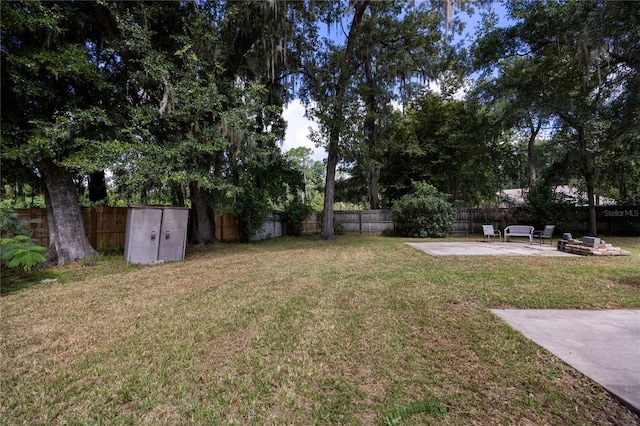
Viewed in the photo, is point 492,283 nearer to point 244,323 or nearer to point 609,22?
point 244,323

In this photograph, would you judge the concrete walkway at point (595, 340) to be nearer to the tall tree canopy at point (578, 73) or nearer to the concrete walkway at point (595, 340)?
the concrete walkway at point (595, 340)

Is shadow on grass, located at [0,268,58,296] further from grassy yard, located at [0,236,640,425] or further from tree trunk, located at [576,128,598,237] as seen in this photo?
tree trunk, located at [576,128,598,237]

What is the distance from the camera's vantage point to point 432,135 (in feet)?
52.5

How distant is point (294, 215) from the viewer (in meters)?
14.4

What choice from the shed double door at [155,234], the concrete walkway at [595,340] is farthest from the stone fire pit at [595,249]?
the shed double door at [155,234]

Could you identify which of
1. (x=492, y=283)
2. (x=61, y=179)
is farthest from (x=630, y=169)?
(x=61, y=179)

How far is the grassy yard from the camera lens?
1713 millimetres

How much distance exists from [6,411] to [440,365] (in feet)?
9.57

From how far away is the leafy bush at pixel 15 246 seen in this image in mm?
4332

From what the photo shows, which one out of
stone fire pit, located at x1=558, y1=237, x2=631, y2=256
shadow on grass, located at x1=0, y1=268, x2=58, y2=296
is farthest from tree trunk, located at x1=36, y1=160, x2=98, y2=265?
stone fire pit, located at x1=558, y1=237, x2=631, y2=256

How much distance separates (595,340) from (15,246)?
761 cm

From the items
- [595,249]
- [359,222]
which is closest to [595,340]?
[595,249]

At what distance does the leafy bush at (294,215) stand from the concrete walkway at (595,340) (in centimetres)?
1167

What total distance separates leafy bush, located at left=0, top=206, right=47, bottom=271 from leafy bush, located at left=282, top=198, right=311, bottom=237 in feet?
33.2
